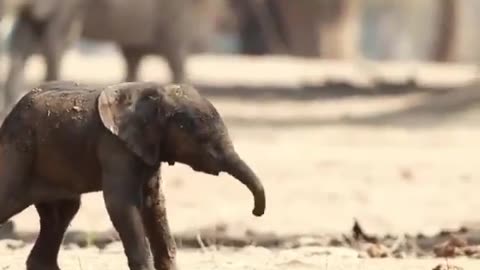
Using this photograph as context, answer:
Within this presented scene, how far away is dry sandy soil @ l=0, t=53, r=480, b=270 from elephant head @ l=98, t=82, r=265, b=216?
0.97 metres

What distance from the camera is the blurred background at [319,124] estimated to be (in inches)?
338

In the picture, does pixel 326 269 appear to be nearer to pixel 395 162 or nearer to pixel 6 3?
pixel 395 162

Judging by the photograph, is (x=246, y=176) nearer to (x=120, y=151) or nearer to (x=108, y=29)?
(x=120, y=151)

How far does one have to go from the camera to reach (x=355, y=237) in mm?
6566

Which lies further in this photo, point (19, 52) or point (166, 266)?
point (19, 52)

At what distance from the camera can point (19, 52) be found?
14688mm

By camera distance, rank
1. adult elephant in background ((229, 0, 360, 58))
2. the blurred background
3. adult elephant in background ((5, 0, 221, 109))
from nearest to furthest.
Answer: the blurred background → adult elephant in background ((5, 0, 221, 109)) → adult elephant in background ((229, 0, 360, 58))

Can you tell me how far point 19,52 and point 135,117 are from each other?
406 inches

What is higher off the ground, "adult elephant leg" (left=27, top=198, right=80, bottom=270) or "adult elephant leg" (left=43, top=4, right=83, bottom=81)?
"adult elephant leg" (left=43, top=4, right=83, bottom=81)

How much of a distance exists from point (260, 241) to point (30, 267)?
7.00ft

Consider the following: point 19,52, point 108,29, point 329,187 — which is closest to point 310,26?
point 108,29

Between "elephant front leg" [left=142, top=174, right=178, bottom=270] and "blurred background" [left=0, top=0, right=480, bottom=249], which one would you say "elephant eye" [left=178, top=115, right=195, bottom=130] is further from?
"blurred background" [left=0, top=0, right=480, bottom=249]

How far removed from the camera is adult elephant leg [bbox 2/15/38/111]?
14211 mm


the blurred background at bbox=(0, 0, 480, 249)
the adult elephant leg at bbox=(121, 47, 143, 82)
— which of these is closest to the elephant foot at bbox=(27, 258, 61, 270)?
the blurred background at bbox=(0, 0, 480, 249)
